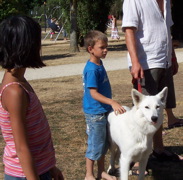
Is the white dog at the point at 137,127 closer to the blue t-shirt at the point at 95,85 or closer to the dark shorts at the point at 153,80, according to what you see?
the blue t-shirt at the point at 95,85

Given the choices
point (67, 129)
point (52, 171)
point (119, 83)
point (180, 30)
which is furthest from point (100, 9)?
point (52, 171)

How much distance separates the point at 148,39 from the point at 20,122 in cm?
265

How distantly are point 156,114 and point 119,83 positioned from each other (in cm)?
752

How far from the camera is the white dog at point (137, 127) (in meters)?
3.97

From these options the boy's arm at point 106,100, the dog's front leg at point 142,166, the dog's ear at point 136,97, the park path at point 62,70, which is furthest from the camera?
the park path at point 62,70

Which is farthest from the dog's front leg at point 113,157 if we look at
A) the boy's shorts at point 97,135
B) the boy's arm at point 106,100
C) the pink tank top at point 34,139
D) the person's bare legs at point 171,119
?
the person's bare legs at point 171,119

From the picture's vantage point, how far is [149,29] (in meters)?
4.52

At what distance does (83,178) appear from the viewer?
15.9ft

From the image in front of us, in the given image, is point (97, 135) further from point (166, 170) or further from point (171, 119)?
point (171, 119)

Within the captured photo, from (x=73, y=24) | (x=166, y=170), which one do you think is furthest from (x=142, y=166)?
(x=73, y=24)

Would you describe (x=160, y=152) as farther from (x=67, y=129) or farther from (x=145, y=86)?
(x=67, y=129)

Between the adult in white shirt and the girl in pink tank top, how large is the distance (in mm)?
2193

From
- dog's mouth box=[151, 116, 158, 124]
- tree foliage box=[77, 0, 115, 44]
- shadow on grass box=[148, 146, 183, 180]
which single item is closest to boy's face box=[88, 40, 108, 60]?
dog's mouth box=[151, 116, 158, 124]

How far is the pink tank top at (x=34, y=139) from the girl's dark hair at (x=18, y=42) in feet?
0.40
